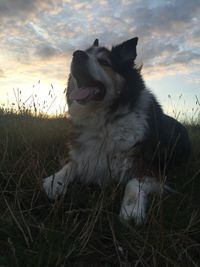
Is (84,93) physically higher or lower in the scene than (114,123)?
higher

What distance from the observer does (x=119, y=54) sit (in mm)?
4379

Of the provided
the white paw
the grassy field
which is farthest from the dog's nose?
the white paw

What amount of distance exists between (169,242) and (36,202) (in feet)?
3.90

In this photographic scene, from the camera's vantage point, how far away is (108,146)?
394 centimetres

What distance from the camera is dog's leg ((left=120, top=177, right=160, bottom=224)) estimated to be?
2.83m

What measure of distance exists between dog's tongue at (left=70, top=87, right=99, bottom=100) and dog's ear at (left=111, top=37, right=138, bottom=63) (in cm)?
51

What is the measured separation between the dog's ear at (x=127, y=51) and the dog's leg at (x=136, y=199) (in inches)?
59.7

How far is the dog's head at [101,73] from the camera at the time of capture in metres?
4.14

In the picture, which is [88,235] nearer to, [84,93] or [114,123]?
[114,123]

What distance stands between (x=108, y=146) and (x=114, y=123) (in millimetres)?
279

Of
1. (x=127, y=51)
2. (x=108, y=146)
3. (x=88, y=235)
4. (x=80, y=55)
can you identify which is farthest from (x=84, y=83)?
(x=88, y=235)

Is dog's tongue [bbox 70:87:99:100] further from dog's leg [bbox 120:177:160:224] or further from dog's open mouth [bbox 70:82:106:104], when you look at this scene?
dog's leg [bbox 120:177:160:224]

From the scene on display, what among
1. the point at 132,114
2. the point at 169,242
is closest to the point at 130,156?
the point at 132,114

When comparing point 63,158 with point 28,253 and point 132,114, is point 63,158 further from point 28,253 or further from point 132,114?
point 28,253
